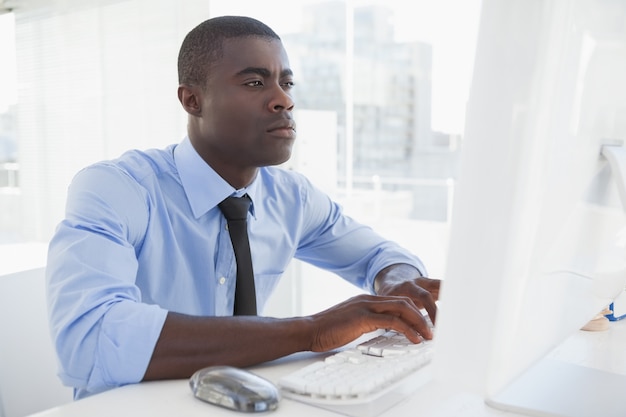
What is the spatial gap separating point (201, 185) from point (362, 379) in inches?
23.2

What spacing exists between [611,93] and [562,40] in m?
0.16

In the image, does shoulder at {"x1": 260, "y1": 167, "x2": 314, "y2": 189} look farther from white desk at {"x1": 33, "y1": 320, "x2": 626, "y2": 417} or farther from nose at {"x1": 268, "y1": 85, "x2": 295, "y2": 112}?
white desk at {"x1": 33, "y1": 320, "x2": 626, "y2": 417}

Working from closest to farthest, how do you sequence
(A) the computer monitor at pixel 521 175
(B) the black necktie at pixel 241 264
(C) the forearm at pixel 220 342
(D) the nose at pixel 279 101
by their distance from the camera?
(A) the computer monitor at pixel 521 175 → (C) the forearm at pixel 220 342 → (B) the black necktie at pixel 241 264 → (D) the nose at pixel 279 101

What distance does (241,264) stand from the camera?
1.07 metres

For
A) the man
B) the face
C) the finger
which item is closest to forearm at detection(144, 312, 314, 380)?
the man

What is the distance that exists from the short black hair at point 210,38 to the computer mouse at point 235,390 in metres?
0.75

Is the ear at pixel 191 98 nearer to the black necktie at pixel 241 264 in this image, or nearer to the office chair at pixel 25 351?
the black necktie at pixel 241 264

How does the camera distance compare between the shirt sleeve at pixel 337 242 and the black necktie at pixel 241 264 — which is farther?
the shirt sleeve at pixel 337 242

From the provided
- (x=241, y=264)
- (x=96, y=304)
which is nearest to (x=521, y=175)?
(x=96, y=304)

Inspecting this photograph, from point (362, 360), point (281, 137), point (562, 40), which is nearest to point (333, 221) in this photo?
point (281, 137)

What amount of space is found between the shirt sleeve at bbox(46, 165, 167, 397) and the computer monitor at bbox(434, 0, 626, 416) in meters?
0.46

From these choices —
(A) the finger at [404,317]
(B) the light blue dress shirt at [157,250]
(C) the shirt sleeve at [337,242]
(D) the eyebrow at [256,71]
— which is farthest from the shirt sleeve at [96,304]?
(C) the shirt sleeve at [337,242]

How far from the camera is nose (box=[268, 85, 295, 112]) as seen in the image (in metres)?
1.18

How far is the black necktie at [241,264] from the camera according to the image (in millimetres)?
1066
